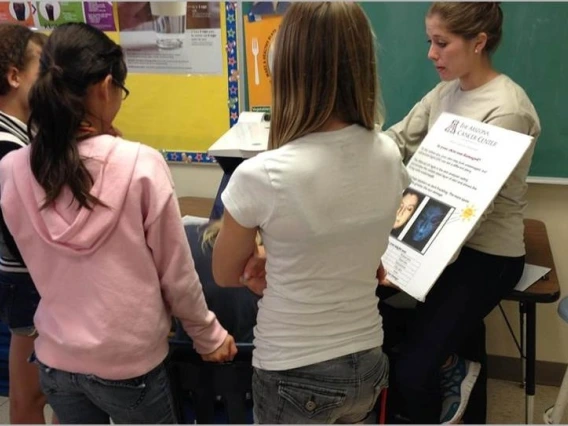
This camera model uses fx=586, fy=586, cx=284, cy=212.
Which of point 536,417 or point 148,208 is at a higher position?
point 148,208

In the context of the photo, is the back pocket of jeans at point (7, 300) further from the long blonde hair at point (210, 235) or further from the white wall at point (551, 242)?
the white wall at point (551, 242)

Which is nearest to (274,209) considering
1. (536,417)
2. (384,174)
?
(384,174)

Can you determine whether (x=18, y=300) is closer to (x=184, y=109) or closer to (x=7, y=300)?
(x=7, y=300)

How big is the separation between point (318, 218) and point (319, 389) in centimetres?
33

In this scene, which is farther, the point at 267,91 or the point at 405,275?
the point at 267,91

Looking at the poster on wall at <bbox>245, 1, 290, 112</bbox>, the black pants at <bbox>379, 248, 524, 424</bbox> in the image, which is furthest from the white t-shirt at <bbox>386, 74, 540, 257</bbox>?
the poster on wall at <bbox>245, 1, 290, 112</bbox>

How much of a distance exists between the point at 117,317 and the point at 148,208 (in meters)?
0.22

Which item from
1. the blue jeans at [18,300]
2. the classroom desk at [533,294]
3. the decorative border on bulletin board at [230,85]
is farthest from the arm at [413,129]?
the blue jeans at [18,300]

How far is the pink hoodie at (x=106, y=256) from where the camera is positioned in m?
1.04

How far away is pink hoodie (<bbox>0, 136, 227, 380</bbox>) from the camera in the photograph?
1.04 m

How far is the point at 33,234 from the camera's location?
1077 millimetres

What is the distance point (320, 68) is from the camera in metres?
0.94

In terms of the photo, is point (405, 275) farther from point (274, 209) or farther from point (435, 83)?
point (435, 83)

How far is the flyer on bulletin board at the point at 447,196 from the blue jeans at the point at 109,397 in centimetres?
62
